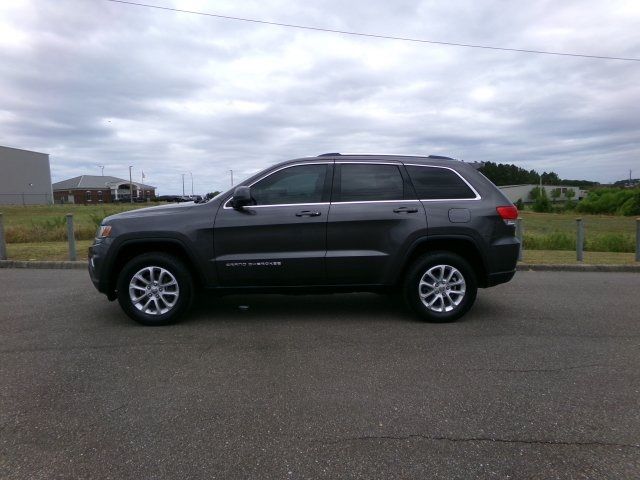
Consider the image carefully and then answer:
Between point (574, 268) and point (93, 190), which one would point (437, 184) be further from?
point (93, 190)

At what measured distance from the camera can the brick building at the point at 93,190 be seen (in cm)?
10906

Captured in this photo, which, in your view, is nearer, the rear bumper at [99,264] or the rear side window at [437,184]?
the rear bumper at [99,264]

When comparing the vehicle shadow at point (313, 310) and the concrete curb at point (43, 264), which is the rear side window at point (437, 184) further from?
the concrete curb at point (43, 264)

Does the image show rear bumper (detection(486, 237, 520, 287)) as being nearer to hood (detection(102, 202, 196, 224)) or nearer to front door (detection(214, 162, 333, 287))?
front door (detection(214, 162, 333, 287))

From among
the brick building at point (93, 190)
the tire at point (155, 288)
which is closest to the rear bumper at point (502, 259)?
the tire at point (155, 288)

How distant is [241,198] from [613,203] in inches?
2677

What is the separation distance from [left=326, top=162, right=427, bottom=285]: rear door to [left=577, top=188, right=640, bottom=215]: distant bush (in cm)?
6088

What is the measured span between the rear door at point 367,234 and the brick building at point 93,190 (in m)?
105

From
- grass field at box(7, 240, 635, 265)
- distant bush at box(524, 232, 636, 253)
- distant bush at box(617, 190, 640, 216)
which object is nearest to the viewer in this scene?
grass field at box(7, 240, 635, 265)

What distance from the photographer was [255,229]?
218 inches

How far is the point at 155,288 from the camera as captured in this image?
5613mm

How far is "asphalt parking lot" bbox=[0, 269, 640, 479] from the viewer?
293cm

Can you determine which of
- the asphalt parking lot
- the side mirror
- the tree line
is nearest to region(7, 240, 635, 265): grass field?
the asphalt parking lot

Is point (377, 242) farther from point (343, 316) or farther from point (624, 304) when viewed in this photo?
point (624, 304)
